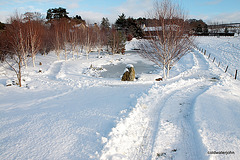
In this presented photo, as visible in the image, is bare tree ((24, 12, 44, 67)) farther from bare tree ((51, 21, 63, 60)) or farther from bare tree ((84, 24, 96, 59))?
bare tree ((84, 24, 96, 59))

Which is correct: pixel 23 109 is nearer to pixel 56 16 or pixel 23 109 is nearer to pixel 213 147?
pixel 213 147

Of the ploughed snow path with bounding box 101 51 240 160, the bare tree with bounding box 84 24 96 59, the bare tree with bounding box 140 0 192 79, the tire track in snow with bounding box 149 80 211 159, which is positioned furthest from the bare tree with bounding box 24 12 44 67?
the tire track in snow with bounding box 149 80 211 159

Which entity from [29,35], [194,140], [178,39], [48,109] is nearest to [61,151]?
[48,109]

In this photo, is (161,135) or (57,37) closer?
(161,135)

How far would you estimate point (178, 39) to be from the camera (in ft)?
39.2

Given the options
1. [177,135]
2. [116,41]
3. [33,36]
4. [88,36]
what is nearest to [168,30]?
[177,135]

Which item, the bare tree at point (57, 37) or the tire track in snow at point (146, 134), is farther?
the bare tree at point (57, 37)

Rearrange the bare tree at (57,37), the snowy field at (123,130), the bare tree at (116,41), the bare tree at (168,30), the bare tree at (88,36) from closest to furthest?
the snowy field at (123,130)
the bare tree at (168,30)
the bare tree at (57,37)
the bare tree at (88,36)
the bare tree at (116,41)

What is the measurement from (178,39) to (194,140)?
976cm

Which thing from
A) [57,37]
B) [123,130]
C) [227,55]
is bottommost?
[123,130]

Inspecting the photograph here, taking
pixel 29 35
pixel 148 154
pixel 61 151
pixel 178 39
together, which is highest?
pixel 29 35

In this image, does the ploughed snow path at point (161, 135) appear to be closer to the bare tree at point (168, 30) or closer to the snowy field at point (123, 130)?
the snowy field at point (123, 130)

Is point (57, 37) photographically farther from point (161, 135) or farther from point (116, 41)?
point (161, 135)

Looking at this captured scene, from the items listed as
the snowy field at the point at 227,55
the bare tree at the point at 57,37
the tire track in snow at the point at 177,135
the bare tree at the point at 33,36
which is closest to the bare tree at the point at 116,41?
the bare tree at the point at 57,37
